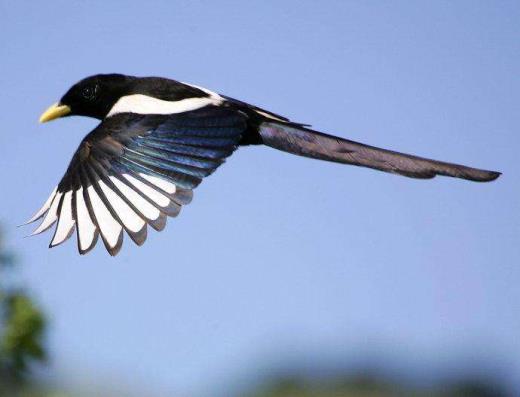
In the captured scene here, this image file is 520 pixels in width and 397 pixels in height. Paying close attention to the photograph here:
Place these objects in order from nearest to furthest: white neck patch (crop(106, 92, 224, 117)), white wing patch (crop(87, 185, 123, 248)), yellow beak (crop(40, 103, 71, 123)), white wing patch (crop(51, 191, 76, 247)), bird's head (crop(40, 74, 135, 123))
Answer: white wing patch (crop(87, 185, 123, 248)) < white wing patch (crop(51, 191, 76, 247)) < white neck patch (crop(106, 92, 224, 117)) < bird's head (crop(40, 74, 135, 123)) < yellow beak (crop(40, 103, 71, 123))

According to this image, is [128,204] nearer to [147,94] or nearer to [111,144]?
[111,144]

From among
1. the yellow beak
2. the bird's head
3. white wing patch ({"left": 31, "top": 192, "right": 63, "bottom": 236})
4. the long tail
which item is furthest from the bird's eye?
the long tail

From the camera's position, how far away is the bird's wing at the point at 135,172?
3.35m

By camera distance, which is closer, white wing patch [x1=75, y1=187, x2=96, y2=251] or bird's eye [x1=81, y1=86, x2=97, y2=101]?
white wing patch [x1=75, y1=187, x2=96, y2=251]

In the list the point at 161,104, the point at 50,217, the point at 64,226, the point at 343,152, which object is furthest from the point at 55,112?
the point at 343,152

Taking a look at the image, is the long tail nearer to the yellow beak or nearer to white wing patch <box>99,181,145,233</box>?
white wing patch <box>99,181,145,233</box>

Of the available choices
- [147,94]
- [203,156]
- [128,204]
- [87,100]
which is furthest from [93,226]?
[87,100]

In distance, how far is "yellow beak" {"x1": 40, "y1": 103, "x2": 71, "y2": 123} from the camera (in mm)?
4227

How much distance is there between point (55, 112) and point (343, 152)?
1.08 m

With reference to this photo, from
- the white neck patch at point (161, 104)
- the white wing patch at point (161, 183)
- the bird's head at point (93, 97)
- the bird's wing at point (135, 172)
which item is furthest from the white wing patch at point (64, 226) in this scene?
the bird's head at point (93, 97)

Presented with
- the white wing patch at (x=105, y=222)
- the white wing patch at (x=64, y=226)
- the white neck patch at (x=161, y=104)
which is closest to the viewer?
the white wing patch at (x=105, y=222)

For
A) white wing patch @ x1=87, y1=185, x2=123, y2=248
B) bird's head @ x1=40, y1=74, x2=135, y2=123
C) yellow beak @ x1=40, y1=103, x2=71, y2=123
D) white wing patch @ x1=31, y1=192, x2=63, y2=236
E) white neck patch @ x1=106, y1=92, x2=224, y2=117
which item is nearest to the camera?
white wing patch @ x1=87, y1=185, x2=123, y2=248

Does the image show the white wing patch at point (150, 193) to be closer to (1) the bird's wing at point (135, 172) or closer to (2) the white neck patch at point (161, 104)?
(1) the bird's wing at point (135, 172)

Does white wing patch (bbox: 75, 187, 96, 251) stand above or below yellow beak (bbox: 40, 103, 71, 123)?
below
